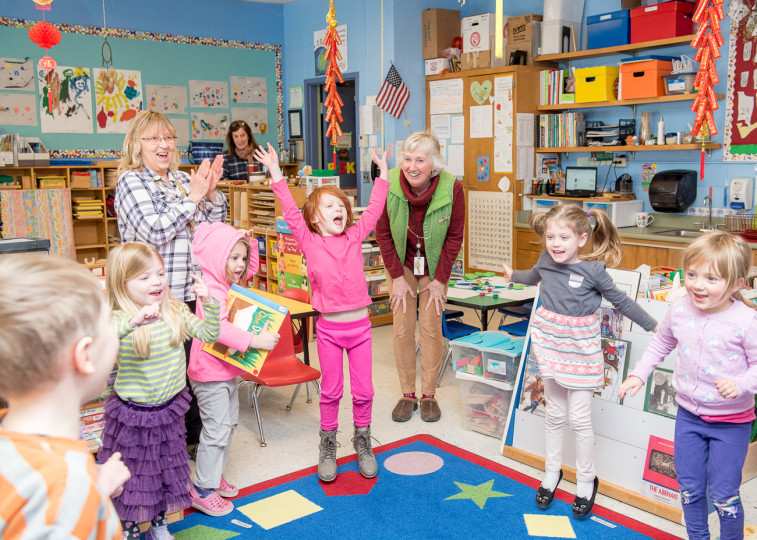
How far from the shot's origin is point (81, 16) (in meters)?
7.40

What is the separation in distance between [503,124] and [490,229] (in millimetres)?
1006

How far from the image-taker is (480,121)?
672cm

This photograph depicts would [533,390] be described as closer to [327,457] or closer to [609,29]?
[327,457]

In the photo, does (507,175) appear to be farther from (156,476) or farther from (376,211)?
(156,476)

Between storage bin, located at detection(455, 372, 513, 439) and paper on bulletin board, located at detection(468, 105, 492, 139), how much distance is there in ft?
12.0

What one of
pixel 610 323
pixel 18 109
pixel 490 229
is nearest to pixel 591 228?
pixel 610 323

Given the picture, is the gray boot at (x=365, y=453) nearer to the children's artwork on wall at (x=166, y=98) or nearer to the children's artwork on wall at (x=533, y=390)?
the children's artwork on wall at (x=533, y=390)

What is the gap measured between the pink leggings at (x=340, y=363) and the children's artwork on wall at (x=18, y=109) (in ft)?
18.2

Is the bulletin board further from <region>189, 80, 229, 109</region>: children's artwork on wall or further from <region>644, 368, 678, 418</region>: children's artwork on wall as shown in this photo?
<region>644, 368, 678, 418</region>: children's artwork on wall

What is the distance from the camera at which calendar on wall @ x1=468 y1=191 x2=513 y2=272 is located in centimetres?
661

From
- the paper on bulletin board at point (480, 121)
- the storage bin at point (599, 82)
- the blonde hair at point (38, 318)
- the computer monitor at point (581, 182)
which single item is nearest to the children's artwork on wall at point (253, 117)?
the paper on bulletin board at point (480, 121)

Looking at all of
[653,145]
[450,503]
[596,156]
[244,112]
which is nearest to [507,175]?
[596,156]

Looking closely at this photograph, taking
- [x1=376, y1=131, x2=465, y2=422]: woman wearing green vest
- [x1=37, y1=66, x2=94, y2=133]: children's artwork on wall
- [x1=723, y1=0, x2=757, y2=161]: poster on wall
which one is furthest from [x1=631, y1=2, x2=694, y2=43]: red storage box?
[x1=37, y1=66, x2=94, y2=133]: children's artwork on wall

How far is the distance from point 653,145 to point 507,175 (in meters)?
1.42
